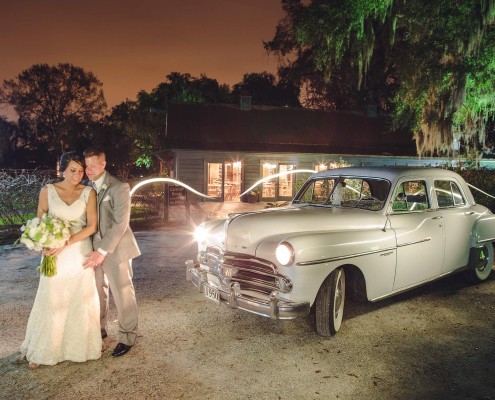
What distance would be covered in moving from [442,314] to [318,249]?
2.40 metres

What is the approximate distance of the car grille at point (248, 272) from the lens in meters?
4.39

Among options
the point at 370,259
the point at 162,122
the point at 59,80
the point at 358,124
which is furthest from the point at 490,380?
the point at 59,80

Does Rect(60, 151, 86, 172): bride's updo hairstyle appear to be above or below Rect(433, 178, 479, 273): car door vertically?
above

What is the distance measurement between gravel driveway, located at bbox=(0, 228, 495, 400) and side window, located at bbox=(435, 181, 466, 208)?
4.61ft

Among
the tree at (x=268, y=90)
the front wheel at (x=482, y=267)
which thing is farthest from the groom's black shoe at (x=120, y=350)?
the tree at (x=268, y=90)

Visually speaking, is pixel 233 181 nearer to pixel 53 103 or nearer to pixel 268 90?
pixel 268 90

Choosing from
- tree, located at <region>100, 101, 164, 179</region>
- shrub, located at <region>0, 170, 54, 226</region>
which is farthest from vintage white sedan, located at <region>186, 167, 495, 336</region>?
tree, located at <region>100, 101, 164, 179</region>

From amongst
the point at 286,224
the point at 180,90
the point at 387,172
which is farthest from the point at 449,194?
the point at 180,90

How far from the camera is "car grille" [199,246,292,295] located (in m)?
4.39

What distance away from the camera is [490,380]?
151 inches

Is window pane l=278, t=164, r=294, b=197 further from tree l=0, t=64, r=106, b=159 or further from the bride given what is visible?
tree l=0, t=64, r=106, b=159

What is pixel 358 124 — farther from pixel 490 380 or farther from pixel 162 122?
pixel 490 380

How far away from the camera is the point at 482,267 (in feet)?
23.3

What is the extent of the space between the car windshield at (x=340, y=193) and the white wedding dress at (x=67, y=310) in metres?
3.24
